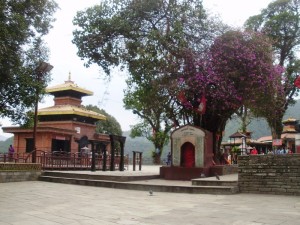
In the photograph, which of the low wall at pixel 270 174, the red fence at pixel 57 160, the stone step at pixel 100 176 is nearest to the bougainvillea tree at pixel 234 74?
the stone step at pixel 100 176

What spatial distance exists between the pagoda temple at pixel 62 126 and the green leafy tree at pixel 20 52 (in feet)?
36.6

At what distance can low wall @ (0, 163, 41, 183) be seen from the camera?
562 inches

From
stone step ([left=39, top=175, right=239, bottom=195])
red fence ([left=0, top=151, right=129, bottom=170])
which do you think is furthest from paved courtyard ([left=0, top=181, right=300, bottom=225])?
red fence ([left=0, top=151, right=129, bottom=170])

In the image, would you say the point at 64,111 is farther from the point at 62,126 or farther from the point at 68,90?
the point at 68,90

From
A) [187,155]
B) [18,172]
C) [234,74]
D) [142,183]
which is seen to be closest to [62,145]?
[18,172]

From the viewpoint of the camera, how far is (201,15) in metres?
15.1

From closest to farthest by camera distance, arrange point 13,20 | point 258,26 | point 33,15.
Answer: point 13,20, point 33,15, point 258,26

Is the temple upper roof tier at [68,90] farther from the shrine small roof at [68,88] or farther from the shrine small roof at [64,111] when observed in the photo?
the shrine small roof at [64,111]

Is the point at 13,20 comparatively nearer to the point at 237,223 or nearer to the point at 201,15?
the point at 201,15

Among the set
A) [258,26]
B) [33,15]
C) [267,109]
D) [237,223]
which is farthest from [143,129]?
[237,223]

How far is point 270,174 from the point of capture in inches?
415

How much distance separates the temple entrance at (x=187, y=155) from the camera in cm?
1467

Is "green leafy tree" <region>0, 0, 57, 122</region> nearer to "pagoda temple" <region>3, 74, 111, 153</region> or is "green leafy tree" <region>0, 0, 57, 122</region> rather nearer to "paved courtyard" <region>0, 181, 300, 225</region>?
"paved courtyard" <region>0, 181, 300, 225</region>

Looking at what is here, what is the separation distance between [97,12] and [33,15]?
285 cm
